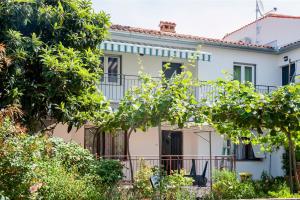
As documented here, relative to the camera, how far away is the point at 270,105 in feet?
44.3

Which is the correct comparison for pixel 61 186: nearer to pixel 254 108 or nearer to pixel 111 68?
pixel 254 108

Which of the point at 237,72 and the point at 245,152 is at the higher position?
the point at 237,72

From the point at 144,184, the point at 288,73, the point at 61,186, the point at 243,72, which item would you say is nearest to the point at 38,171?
the point at 61,186

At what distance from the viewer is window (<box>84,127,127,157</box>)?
81.1ft

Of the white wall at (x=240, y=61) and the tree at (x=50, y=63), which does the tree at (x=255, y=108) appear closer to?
the tree at (x=50, y=63)

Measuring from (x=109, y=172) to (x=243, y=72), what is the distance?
59.1 ft

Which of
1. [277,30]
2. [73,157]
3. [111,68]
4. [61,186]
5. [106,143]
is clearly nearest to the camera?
[61,186]

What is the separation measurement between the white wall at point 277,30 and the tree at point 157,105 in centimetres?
1931

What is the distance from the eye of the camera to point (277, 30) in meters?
32.6

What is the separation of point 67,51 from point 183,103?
410cm

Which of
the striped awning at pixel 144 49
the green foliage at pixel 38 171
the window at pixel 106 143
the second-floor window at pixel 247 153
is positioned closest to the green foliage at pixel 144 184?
the green foliage at pixel 38 171

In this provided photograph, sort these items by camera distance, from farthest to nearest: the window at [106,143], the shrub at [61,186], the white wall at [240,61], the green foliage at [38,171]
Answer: the white wall at [240,61]
the window at [106,143]
the shrub at [61,186]
the green foliage at [38,171]

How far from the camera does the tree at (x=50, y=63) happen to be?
1452 cm

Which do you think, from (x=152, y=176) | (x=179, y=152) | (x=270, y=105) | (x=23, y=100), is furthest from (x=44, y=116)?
(x=179, y=152)
